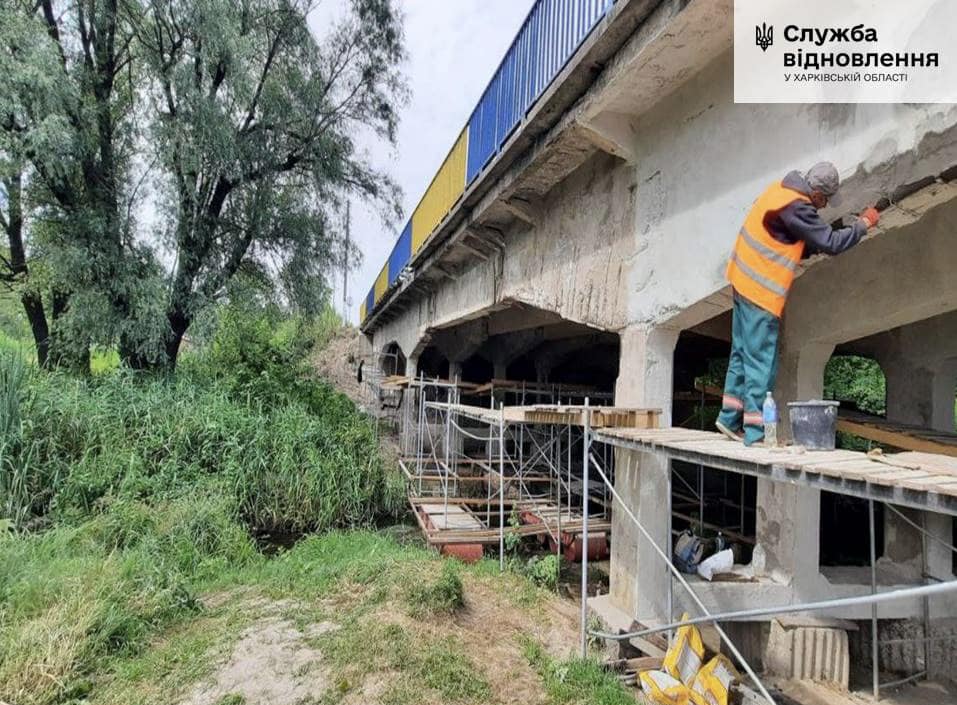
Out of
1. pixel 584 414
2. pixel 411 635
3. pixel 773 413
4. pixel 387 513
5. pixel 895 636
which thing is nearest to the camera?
pixel 773 413

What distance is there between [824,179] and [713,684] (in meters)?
2.99

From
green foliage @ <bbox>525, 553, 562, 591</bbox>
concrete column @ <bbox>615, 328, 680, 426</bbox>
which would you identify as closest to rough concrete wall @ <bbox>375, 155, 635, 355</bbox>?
concrete column @ <bbox>615, 328, 680, 426</bbox>

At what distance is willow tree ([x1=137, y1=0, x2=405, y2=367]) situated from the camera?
8.91 m

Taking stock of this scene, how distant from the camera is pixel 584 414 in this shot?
12.4ft

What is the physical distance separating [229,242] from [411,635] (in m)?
9.20

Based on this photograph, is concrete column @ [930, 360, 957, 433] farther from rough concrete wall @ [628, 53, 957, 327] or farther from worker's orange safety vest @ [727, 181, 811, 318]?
worker's orange safety vest @ [727, 181, 811, 318]

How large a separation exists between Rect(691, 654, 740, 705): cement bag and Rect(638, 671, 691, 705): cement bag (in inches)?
2.3

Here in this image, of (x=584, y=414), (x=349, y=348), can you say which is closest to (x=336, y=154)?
(x=584, y=414)

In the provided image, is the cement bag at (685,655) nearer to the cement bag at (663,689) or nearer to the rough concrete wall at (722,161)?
the cement bag at (663,689)

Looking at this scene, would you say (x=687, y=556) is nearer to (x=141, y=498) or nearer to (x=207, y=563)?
(x=207, y=563)

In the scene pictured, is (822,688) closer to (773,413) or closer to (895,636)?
(895,636)

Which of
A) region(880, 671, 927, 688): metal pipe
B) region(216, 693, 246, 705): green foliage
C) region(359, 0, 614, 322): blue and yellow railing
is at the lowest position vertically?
region(880, 671, 927, 688): metal pipe

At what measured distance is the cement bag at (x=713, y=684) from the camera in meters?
3.15

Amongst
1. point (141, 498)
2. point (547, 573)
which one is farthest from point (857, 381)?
point (141, 498)
